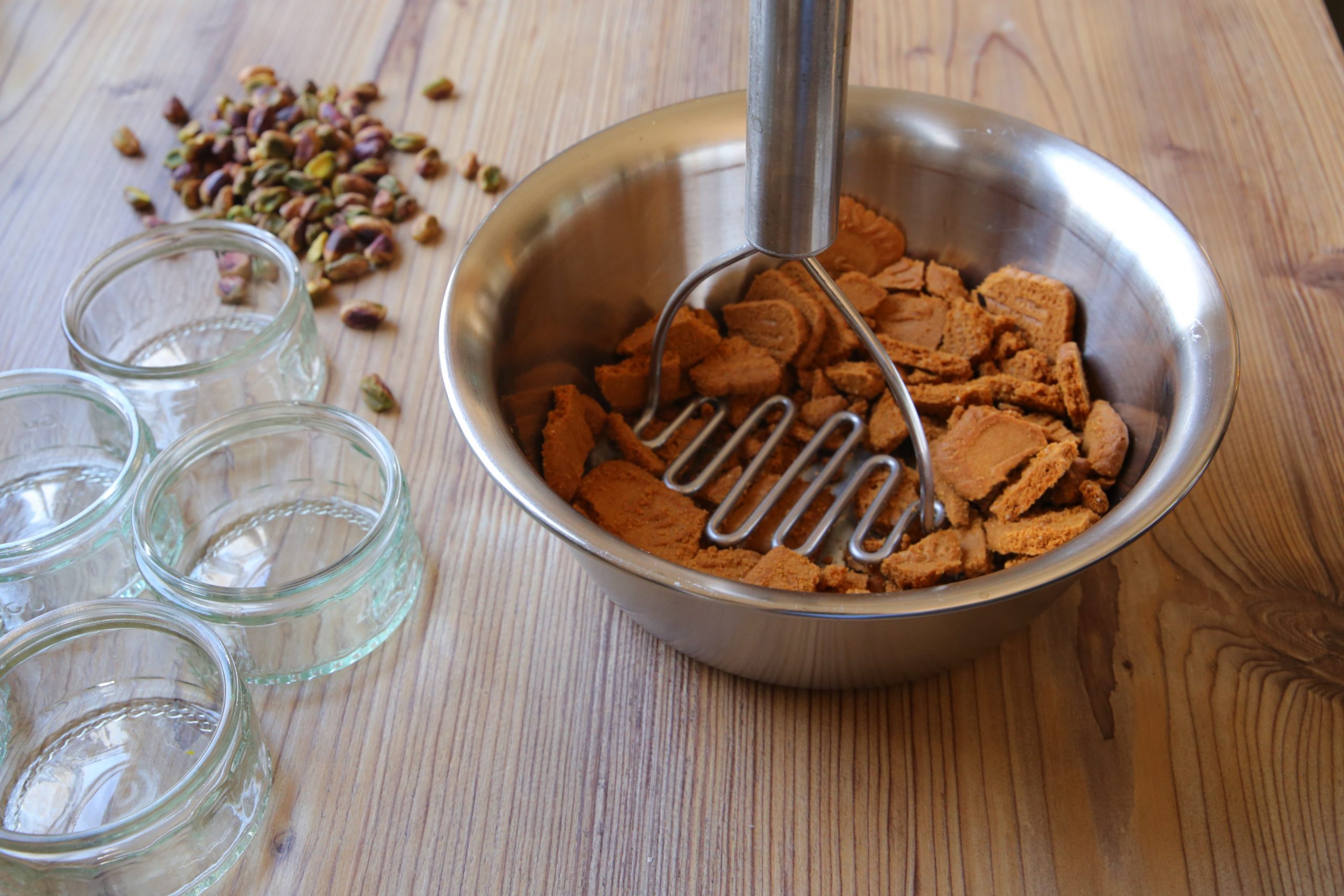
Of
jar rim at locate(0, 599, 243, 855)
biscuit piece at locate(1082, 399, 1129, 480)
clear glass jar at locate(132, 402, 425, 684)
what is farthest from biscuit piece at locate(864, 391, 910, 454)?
jar rim at locate(0, 599, 243, 855)

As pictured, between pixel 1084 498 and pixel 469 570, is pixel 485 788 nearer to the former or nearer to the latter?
pixel 469 570

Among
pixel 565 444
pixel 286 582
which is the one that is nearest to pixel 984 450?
pixel 565 444

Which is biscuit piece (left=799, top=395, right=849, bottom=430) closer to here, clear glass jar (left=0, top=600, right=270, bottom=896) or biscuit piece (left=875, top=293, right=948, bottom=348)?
biscuit piece (left=875, top=293, right=948, bottom=348)

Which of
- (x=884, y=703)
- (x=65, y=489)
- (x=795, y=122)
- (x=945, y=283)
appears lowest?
(x=65, y=489)

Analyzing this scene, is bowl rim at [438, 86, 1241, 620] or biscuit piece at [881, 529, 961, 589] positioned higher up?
bowl rim at [438, 86, 1241, 620]

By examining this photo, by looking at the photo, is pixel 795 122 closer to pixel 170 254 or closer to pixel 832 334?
pixel 832 334

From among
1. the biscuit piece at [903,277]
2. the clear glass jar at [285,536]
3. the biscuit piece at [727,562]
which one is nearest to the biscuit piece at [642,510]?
the biscuit piece at [727,562]
